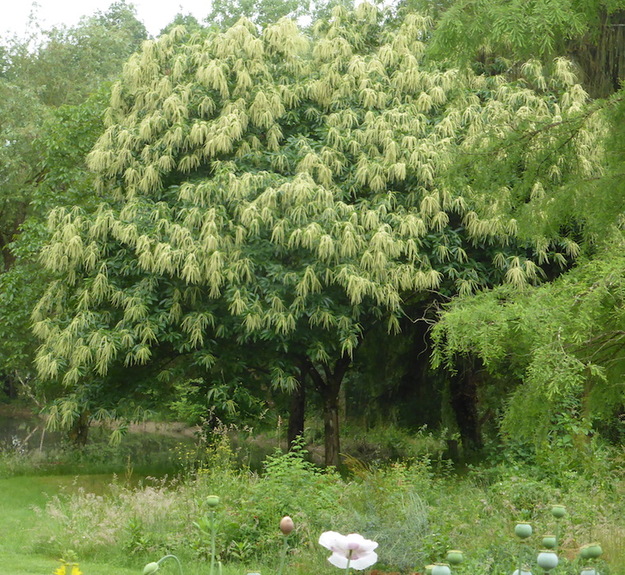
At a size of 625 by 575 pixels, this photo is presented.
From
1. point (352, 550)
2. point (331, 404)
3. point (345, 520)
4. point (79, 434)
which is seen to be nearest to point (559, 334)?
point (345, 520)

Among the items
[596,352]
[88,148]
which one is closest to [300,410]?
[88,148]

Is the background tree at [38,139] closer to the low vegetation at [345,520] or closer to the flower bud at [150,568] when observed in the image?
the low vegetation at [345,520]

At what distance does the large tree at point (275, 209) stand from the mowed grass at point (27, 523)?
66.2 inches

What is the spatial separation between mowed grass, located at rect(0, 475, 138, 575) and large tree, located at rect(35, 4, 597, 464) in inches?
66.2

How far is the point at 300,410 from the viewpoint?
A: 1414 cm

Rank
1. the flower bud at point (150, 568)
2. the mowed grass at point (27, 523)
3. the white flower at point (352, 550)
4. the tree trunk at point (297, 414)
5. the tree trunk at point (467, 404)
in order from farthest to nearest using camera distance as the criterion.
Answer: the tree trunk at point (297, 414), the tree trunk at point (467, 404), the mowed grass at point (27, 523), the white flower at point (352, 550), the flower bud at point (150, 568)

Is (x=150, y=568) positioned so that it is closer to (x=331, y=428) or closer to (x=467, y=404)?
(x=331, y=428)

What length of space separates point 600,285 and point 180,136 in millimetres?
7086

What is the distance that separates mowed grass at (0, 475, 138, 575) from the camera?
6.93 meters

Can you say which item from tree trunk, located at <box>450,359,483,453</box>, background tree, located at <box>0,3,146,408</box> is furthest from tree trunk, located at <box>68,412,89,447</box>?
tree trunk, located at <box>450,359,483,453</box>

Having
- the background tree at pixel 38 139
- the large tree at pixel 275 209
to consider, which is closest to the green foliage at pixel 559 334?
the large tree at pixel 275 209

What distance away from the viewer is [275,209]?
→ 10992 millimetres

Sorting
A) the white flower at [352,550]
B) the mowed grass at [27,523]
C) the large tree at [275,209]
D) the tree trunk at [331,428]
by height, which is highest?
the large tree at [275,209]

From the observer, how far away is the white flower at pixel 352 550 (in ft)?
7.02
